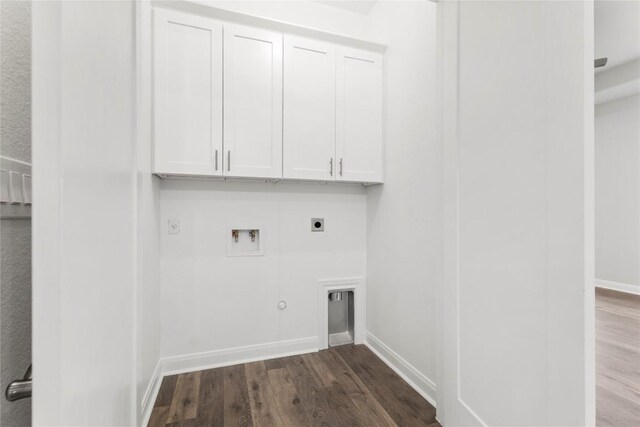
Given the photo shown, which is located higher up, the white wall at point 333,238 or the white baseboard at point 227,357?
the white wall at point 333,238

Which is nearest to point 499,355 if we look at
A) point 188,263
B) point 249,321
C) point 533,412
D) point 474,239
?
point 533,412

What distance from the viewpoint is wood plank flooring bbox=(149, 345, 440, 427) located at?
1.52 m

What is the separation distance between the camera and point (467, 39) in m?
1.23

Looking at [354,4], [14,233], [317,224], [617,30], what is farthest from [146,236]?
[617,30]

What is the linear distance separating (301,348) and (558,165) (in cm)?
212

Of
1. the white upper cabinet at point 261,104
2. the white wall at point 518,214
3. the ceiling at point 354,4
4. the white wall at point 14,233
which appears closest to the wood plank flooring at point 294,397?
the white wall at point 518,214

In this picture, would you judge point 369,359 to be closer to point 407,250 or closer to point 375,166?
point 407,250

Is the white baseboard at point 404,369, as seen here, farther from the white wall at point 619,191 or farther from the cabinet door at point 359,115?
the white wall at point 619,191

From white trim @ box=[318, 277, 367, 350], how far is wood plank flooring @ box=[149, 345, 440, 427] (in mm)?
232

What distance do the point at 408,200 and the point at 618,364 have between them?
2040mm

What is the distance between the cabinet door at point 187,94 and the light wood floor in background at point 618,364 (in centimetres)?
280

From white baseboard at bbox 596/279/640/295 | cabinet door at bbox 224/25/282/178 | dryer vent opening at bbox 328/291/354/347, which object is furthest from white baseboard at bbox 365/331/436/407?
white baseboard at bbox 596/279/640/295

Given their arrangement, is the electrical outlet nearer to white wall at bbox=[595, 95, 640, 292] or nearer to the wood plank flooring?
the wood plank flooring

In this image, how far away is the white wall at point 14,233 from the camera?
1.92 feet
